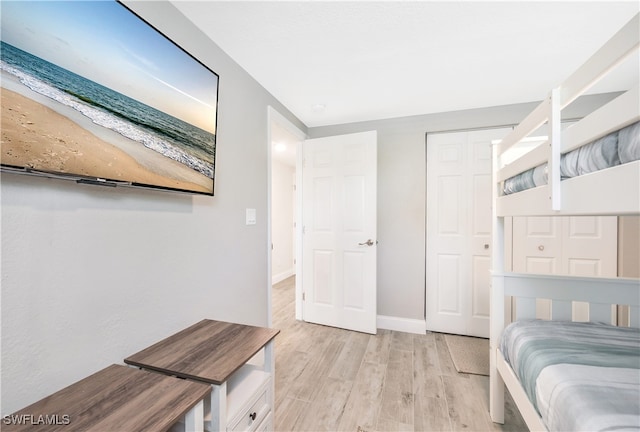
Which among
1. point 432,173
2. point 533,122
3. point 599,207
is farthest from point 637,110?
point 432,173

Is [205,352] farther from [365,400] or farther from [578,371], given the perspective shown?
[578,371]

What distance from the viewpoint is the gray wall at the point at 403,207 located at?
2648mm

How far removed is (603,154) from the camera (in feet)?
2.38

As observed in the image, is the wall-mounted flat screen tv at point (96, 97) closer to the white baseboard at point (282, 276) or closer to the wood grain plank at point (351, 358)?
the wood grain plank at point (351, 358)

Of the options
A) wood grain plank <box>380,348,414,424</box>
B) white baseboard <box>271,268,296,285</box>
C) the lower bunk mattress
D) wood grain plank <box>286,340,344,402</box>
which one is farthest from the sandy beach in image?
white baseboard <box>271,268,296,285</box>

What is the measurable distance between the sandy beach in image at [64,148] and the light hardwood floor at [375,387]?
1.54 meters

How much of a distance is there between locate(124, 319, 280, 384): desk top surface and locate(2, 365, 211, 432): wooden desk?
6 centimetres

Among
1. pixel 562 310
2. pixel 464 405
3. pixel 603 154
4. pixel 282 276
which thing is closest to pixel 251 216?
pixel 603 154

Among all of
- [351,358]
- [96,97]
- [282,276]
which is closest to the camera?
[96,97]

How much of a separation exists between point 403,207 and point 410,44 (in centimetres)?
155

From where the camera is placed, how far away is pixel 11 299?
740mm

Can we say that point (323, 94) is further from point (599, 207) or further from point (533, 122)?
point (599, 207)

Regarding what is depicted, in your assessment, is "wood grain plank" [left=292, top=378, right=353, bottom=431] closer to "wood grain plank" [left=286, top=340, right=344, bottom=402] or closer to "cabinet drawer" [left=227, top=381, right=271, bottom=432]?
"wood grain plank" [left=286, top=340, right=344, bottom=402]

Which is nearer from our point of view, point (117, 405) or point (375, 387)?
point (117, 405)
